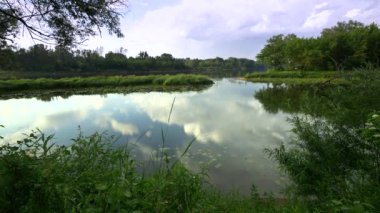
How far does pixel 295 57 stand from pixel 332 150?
60.2 meters

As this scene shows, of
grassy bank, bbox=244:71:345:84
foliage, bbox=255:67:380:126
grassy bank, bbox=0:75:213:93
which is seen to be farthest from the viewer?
grassy bank, bbox=244:71:345:84

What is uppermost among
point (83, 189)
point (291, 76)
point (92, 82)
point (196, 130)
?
point (83, 189)

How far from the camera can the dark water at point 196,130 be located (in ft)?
31.6

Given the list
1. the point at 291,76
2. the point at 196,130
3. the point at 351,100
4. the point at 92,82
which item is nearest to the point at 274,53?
the point at 291,76

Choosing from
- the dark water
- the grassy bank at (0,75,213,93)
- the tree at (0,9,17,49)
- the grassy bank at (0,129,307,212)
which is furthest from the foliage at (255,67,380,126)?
the grassy bank at (0,75,213,93)

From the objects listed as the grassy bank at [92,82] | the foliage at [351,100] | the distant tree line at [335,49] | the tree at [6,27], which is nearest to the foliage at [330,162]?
the foliage at [351,100]

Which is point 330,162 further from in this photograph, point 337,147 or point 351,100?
point 351,100

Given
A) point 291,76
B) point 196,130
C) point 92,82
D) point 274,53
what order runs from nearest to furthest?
1. point 196,130
2. point 92,82
3. point 291,76
4. point 274,53

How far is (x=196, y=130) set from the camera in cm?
1523

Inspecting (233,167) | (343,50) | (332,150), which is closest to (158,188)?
(332,150)

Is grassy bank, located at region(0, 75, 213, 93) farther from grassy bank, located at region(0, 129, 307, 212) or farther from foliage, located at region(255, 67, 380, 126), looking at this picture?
grassy bank, located at region(0, 129, 307, 212)

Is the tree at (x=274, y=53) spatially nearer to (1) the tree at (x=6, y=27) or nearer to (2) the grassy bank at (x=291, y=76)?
(2) the grassy bank at (x=291, y=76)

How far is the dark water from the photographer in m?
9.63

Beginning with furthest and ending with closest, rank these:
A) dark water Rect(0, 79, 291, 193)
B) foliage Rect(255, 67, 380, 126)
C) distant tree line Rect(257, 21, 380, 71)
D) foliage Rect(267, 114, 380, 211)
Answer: distant tree line Rect(257, 21, 380, 71), dark water Rect(0, 79, 291, 193), foliage Rect(255, 67, 380, 126), foliage Rect(267, 114, 380, 211)
